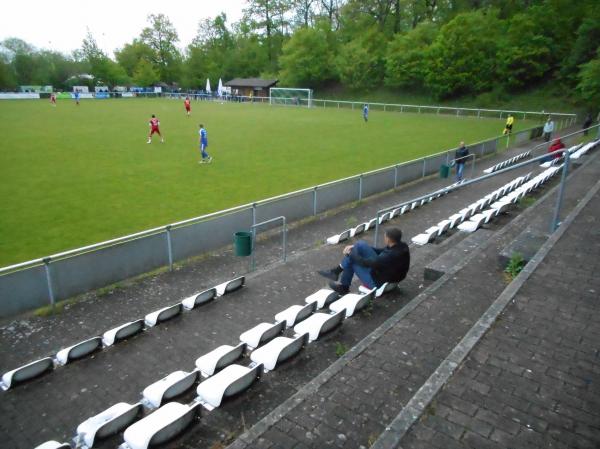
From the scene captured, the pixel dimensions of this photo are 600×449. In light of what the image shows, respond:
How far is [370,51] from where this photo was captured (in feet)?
219

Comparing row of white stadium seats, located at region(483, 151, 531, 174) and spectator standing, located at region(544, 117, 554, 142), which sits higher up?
spectator standing, located at region(544, 117, 554, 142)

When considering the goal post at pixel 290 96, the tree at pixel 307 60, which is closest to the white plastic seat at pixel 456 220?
the goal post at pixel 290 96

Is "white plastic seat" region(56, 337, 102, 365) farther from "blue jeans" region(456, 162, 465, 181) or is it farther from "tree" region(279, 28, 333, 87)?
"tree" region(279, 28, 333, 87)

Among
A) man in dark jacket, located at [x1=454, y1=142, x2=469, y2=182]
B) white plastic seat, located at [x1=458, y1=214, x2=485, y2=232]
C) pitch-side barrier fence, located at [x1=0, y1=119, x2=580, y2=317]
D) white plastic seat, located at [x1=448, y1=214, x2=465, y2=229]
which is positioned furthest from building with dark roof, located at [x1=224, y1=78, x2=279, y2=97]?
white plastic seat, located at [x1=458, y1=214, x2=485, y2=232]

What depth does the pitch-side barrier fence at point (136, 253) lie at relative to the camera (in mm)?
7504

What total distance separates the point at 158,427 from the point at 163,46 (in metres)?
110

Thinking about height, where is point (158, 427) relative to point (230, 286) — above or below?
above

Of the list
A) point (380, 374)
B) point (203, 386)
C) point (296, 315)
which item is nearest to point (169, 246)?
point (296, 315)

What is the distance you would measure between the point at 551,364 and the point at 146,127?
30.9 metres

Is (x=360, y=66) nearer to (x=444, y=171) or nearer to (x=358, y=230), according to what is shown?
(x=444, y=171)

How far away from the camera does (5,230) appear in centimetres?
1127

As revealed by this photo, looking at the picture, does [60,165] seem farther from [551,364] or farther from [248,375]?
[551,364]

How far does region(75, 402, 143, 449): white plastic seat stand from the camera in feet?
13.3

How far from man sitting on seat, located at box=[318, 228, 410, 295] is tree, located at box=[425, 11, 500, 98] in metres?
50.0
